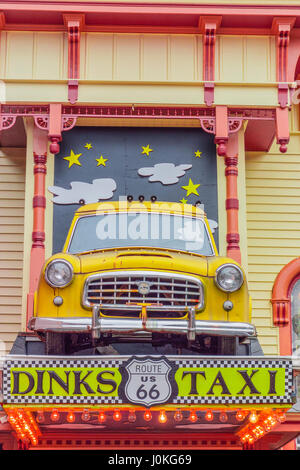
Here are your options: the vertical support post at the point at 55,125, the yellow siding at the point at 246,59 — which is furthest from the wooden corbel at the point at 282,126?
the vertical support post at the point at 55,125

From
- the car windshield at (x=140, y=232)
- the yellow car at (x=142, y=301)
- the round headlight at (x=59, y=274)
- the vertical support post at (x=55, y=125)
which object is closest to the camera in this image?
the yellow car at (x=142, y=301)

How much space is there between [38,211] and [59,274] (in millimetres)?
3401

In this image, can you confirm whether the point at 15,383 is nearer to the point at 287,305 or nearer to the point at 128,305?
the point at 128,305

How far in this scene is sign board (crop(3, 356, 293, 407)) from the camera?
482 inches

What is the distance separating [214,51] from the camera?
16.3m

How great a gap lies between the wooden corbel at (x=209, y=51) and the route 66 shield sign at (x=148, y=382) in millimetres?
5471

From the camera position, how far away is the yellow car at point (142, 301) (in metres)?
12.3

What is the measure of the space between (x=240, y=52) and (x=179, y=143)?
187 centimetres

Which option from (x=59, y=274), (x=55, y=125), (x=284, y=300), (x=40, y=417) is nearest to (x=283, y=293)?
(x=284, y=300)

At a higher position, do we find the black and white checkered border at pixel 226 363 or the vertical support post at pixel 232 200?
→ the vertical support post at pixel 232 200

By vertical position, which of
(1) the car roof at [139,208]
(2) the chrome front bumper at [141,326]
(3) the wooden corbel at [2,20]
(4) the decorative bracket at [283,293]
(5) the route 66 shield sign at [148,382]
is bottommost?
(5) the route 66 shield sign at [148,382]

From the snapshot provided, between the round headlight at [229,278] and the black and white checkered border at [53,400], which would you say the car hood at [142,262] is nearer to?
the round headlight at [229,278]
